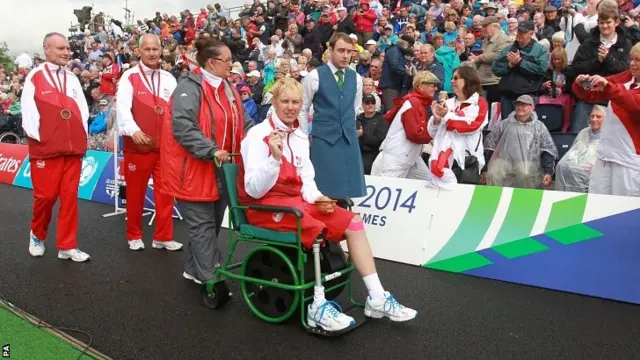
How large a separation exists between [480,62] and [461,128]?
8.58ft

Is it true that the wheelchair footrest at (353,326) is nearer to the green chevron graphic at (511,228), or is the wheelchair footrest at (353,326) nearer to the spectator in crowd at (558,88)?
the green chevron graphic at (511,228)

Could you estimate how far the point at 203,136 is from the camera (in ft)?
12.2

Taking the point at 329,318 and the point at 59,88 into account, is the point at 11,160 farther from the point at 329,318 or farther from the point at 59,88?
the point at 329,318

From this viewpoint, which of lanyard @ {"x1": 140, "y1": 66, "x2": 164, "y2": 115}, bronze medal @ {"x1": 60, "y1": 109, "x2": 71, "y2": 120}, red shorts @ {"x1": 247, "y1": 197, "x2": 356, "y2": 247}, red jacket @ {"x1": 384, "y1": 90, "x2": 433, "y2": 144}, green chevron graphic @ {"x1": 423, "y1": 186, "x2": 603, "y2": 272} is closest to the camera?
red shorts @ {"x1": 247, "y1": 197, "x2": 356, "y2": 247}

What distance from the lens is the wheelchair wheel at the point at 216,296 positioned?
12.2 ft

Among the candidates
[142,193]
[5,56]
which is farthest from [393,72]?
[5,56]

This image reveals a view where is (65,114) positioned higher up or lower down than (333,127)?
lower down

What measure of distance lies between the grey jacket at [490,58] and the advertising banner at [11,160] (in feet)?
→ 26.1

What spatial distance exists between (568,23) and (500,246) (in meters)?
4.88

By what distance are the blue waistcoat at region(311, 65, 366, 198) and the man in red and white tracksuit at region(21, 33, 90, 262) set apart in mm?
2160

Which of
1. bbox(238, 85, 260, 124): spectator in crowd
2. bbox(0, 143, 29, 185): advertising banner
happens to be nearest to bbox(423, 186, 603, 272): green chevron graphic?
bbox(238, 85, 260, 124): spectator in crowd

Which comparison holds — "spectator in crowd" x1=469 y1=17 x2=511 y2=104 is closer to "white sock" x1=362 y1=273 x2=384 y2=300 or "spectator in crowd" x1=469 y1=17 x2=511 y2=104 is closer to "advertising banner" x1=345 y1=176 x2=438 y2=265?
"advertising banner" x1=345 y1=176 x2=438 y2=265

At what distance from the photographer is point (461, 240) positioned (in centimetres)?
461

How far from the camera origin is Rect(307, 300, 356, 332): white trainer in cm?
314
